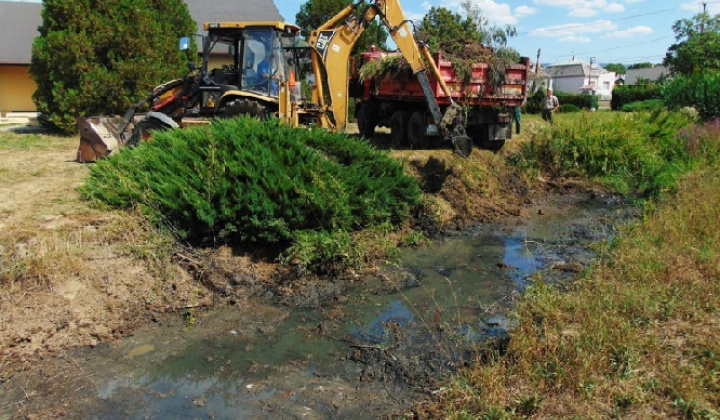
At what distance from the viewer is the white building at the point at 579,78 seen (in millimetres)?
74000

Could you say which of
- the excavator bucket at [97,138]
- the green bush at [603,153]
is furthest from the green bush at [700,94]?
the excavator bucket at [97,138]

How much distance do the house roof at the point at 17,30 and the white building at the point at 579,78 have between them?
61.9 meters

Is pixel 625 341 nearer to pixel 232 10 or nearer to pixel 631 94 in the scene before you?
pixel 232 10

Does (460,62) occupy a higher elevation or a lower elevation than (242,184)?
higher

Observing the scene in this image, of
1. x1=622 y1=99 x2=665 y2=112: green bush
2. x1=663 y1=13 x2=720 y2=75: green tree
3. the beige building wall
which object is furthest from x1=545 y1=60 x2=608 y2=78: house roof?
the beige building wall

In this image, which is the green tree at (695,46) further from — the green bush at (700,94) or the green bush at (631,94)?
the green bush at (700,94)

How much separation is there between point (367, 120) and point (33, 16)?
59.7ft

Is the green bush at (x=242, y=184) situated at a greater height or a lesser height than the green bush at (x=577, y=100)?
lesser

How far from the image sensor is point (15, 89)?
2266 cm

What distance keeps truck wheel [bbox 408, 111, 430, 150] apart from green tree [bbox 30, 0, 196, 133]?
7860mm

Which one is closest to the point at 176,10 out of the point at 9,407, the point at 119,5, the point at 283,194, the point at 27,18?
the point at 119,5

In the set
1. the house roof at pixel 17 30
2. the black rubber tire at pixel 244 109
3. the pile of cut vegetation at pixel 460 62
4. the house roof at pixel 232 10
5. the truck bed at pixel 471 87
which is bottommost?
the black rubber tire at pixel 244 109

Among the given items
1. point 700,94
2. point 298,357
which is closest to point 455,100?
point 298,357

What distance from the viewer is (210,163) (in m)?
7.34
